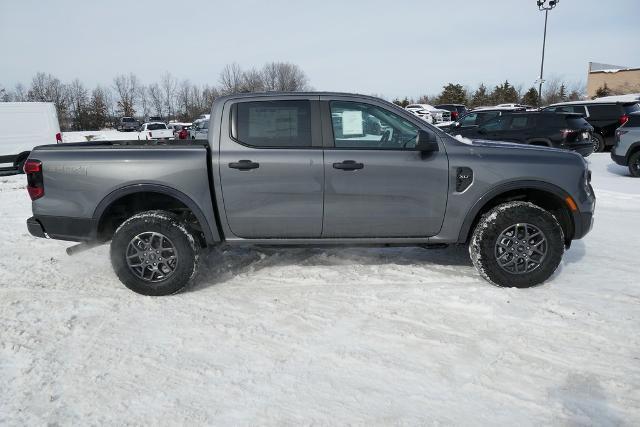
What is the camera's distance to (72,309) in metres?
3.65

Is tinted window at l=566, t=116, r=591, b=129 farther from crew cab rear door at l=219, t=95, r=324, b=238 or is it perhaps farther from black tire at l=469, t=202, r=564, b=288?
crew cab rear door at l=219, t=95, r=324, b=238

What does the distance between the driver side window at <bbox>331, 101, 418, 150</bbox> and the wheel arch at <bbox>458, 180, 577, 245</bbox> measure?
843 millimetres

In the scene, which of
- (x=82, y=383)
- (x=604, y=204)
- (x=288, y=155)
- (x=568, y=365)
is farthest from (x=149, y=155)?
(x=604, y=204)

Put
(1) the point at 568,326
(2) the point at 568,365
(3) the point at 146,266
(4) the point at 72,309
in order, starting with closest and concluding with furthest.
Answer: (2) the point at 568,365 < (1) the point at 568,326 < (4) the point at 72,309 < (3) the point at 146,266

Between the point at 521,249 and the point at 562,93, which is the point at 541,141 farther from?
the point at 562,93

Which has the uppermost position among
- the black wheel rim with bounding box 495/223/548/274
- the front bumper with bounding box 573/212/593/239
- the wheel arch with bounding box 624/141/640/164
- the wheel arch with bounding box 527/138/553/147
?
the wheel arch with bounding box 527/138/553/147

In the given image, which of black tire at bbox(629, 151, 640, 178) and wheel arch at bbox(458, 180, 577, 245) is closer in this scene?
wheel arch at bbox(458, 180, 577, 245)

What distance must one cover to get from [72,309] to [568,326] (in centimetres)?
399

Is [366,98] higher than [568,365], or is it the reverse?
[366,98]

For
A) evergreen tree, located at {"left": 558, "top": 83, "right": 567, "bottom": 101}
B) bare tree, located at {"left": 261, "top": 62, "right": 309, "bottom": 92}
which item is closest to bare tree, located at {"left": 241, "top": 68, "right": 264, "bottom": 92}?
bare tree, located at {"left": 261, "top": 62, "right": 309, "bottom": 92}

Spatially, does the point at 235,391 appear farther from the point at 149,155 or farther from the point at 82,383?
the point at 149,155

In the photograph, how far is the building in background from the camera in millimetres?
46312

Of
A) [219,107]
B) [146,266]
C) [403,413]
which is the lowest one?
[403,413]

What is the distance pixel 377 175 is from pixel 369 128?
466 mm
